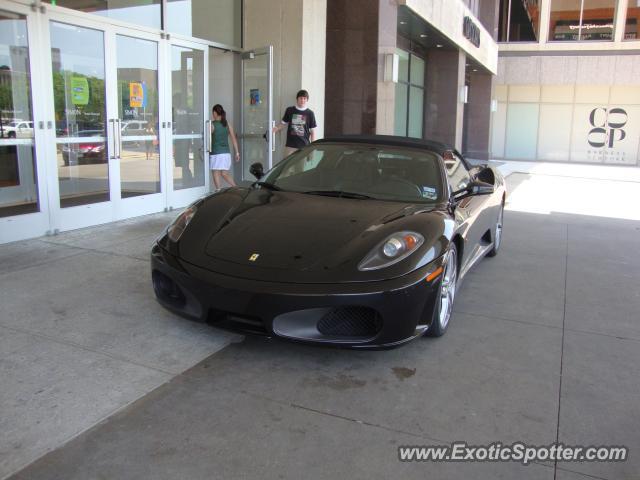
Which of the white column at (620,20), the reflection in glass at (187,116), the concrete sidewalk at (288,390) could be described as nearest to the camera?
the concrete sidewalk at (288,390)

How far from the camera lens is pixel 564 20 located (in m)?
27.5

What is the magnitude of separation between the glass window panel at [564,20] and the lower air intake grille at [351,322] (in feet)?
89.8

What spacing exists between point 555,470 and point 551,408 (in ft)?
1.96

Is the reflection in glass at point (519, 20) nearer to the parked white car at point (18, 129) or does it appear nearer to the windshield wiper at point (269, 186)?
the parked white car at point (18, 129)

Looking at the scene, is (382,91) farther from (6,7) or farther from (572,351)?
(572,351)

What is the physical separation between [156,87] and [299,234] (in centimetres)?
545

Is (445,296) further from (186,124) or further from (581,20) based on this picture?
(581,20)

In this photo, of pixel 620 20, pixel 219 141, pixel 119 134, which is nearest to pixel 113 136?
pixel 119 134

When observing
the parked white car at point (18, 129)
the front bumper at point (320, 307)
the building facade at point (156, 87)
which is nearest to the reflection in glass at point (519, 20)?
the building facade at point (156, 87)

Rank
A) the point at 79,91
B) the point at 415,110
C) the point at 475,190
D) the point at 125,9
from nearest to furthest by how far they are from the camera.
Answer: the point at 475,190 → the point at 79,91 → the point at 125,9 → the point at 415,110

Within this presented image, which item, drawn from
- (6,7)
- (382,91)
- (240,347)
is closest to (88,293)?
(240,347)

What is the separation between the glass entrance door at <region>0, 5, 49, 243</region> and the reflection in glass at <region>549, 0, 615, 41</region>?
25740 mm

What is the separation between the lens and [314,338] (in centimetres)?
346

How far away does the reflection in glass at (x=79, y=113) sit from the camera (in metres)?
7.00
